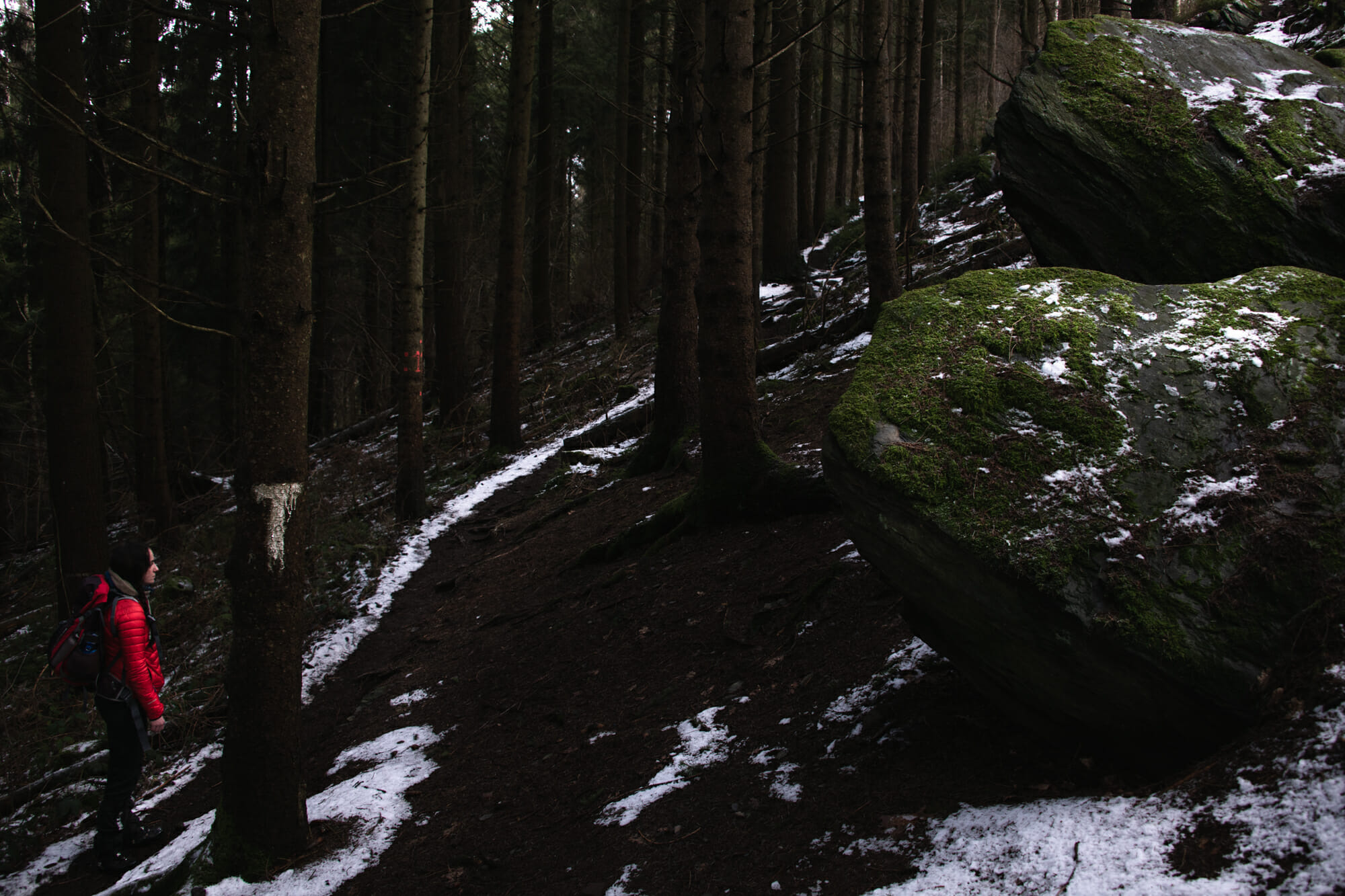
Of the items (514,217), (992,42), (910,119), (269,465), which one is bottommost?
(269,465)

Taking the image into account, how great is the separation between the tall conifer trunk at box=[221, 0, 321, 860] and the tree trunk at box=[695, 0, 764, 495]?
10.8ft

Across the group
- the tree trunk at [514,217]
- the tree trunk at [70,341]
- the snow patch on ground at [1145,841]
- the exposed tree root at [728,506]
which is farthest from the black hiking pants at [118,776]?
the tree trunk at [514,217]

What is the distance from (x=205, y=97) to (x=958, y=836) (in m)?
20.8

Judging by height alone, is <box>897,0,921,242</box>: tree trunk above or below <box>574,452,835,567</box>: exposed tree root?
above

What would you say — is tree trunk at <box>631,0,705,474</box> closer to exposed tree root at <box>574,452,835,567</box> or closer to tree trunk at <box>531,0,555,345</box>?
exposed tree root at <box>574,452,835,567</box>

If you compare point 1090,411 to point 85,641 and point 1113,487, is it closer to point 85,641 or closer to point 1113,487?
point 1113,487

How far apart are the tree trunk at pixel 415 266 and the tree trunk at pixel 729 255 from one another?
15.2 feet

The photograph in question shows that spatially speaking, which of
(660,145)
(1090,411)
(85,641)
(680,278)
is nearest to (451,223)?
(680,278)

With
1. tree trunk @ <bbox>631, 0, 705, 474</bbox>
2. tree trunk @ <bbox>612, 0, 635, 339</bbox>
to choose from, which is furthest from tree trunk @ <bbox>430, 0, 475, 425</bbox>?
tree trunk @ <bbox>631, 0, 705, 474</bbox>

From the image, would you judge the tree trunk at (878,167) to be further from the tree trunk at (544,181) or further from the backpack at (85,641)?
the tree trunk at (544,181)

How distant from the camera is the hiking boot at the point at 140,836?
194 inches

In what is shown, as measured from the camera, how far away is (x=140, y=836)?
16.3 feet

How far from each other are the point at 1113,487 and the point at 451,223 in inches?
546

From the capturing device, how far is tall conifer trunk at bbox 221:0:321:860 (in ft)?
12.8
